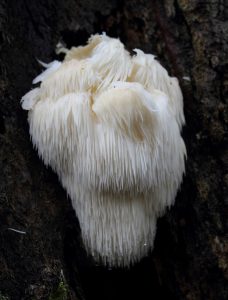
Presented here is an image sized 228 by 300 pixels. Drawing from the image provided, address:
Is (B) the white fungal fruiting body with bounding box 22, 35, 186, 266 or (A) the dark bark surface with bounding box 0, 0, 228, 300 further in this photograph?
(A) the dark bark surface with bounding box 0, 0, 228, 300

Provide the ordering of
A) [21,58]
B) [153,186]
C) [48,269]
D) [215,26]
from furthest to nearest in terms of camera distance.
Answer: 1. [215,26]
2. [21,58]
3. [153,186]
4. [48,269]

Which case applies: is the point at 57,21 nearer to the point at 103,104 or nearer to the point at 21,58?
the point at 21,58

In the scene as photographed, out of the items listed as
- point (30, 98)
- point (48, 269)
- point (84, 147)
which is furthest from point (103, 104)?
point (48, 269)

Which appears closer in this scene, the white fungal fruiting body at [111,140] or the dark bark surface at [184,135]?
the white fungal fruiting body at [111,140]

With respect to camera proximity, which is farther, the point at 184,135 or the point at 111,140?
the point at 184,135

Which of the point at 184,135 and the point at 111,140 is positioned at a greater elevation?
the point at 111,140
